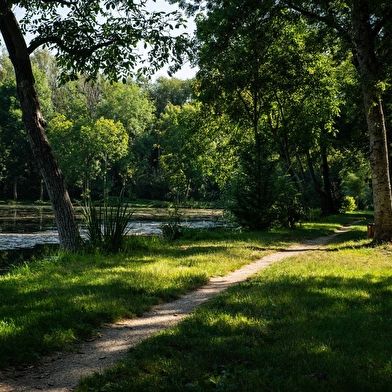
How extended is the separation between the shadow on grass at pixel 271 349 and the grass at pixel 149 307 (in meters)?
0.02

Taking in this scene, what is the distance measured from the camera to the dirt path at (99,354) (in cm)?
389

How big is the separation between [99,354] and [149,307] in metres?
1.93

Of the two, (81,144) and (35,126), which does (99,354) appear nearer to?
(35,126)

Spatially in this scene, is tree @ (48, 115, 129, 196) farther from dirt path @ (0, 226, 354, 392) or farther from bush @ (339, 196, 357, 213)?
dirt path @ (0, 226, 354, 392)

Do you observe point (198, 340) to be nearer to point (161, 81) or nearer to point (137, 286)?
point (137, 286)

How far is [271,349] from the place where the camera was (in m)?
Answer: 4.43

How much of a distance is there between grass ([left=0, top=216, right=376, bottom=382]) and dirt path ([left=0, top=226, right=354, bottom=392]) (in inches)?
7.2

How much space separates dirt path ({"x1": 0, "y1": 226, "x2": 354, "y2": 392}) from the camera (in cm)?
389

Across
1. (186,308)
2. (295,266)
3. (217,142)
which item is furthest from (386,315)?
(217,142)

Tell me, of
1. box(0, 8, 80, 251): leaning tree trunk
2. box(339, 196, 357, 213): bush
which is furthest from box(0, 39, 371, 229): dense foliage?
box(339, 196, 357, 213): bush

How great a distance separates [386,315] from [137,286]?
3.96 metres

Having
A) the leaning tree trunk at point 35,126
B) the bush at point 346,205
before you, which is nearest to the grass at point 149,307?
the leaning tree trunk at point 35,126

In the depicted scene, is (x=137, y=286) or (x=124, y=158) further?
(x=124, y=158)

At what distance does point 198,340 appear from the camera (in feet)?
15.5
